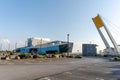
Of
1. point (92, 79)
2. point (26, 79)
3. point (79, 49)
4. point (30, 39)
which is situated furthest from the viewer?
point (30, 39)

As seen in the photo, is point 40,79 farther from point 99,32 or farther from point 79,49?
point 79,49

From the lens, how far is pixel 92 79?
13.7 m

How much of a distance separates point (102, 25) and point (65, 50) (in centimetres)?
4544

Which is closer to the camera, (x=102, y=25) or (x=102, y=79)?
(x=102, y=79)

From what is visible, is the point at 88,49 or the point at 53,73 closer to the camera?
the point at 53,73

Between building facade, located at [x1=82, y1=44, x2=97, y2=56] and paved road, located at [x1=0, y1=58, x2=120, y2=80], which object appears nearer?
paved road, located at [x1=0, y1=58, x2=120, y2=80]

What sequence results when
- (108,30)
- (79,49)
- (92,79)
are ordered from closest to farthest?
1. (92,79)
2. (108,30)
3. (79,49)

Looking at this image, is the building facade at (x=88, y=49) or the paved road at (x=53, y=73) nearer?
the paved road at (x=53, y=73)

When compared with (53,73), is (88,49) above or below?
above

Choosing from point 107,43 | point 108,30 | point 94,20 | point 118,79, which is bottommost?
point 118,79

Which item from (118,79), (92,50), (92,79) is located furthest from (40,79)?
(92,50)

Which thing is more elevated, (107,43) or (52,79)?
(107,43)

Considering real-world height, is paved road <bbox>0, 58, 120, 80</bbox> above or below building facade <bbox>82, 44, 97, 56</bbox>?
below

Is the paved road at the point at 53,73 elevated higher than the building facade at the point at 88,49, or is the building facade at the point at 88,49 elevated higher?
the building facade at the point at 88,49
